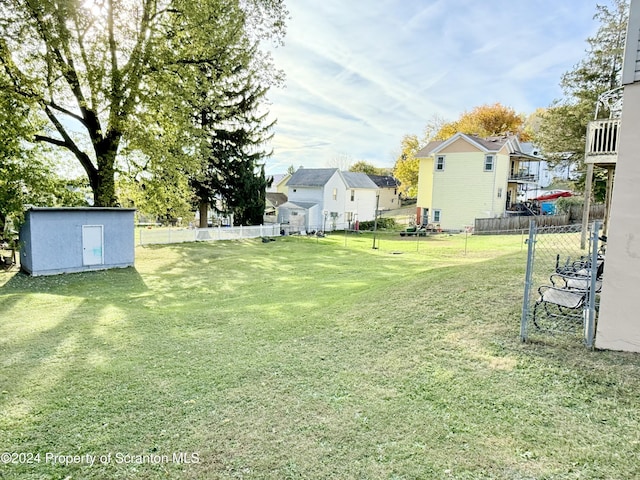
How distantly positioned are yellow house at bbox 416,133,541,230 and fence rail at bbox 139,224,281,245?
13717 mm

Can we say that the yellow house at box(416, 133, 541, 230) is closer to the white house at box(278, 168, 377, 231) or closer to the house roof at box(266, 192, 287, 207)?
the white house at box(278, 168, 377, 231)

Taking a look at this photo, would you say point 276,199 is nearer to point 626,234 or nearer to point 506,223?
point 506,223

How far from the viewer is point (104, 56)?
590 inches

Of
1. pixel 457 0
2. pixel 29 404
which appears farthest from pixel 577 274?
pixel 457 0

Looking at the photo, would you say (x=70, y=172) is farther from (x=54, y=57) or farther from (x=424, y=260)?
(x=424, y=260)

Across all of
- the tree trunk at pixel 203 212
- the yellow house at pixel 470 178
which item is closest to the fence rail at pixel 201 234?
the tree trunk at pixel 203 212

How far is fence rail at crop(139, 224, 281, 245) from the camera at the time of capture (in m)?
22.5

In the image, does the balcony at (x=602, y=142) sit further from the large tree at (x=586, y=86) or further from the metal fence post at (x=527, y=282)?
the large tree at (x=586, y=86)

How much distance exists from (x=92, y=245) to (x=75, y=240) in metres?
0.62

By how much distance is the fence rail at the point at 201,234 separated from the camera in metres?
22.5

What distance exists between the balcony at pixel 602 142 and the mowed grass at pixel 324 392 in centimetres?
497

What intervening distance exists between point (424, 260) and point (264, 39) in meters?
12.8

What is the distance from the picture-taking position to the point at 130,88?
1526 centimetres

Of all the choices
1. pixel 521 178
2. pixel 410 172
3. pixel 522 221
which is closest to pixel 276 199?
pixel 410 172
